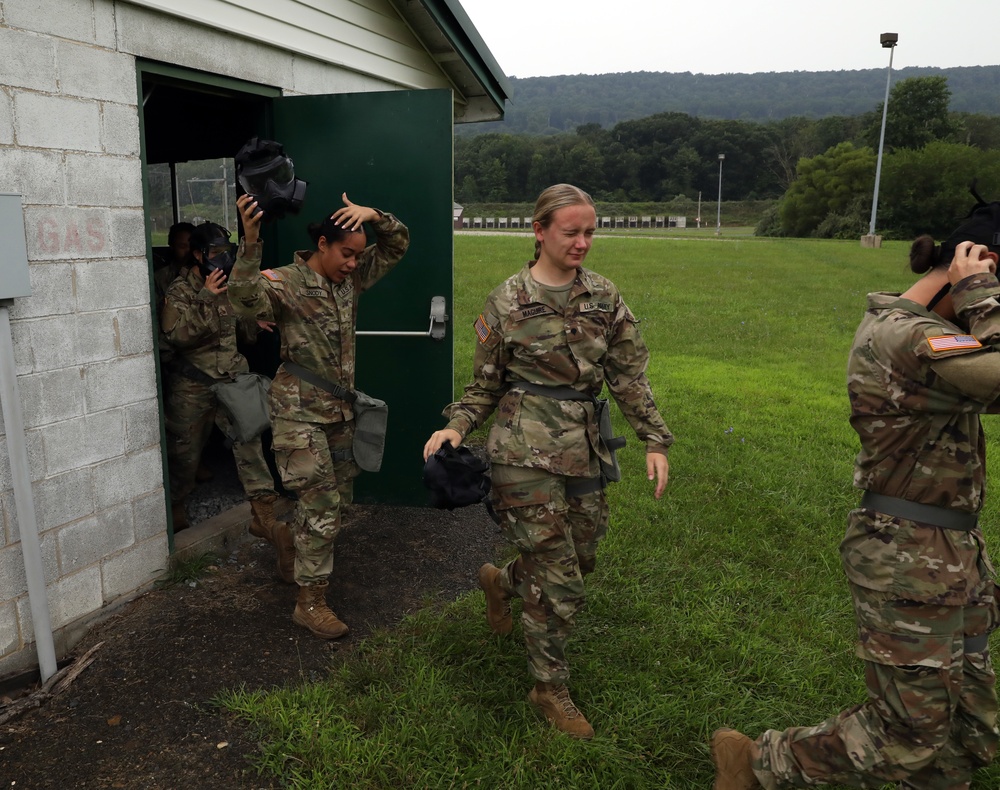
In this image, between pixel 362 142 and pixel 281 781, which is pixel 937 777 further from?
pixel 362 142

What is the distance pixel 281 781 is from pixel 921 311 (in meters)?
2.68

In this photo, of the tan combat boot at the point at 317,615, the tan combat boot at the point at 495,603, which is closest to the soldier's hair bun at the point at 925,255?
the tan combat boot at the point at 495,603

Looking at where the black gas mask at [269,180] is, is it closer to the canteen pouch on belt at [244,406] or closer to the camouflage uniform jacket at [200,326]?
the camouflage uniform jacket at [200,326]

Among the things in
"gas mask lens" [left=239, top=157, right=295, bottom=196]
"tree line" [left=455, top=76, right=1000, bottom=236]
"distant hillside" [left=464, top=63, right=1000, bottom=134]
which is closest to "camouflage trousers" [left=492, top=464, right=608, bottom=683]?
"gas mask lens" [left=239, top=157, right=295, bottom=196]

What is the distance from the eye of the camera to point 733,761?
279 centimetres

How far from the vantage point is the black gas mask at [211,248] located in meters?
5.20

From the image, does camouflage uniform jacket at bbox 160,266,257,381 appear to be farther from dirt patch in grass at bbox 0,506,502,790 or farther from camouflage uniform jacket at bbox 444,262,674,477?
camouflage uniform jacket at bbox 444,262,674,477

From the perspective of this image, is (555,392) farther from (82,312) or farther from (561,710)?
(82,312)

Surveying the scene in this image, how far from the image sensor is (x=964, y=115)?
7419 cm

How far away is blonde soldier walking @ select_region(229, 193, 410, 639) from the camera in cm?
397

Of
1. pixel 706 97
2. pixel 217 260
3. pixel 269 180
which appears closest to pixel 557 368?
pixel 269 180

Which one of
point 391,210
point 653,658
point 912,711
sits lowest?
point 653,658

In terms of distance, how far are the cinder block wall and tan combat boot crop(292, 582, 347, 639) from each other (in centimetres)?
94

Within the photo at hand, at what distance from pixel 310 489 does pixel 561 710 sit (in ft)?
5.27
